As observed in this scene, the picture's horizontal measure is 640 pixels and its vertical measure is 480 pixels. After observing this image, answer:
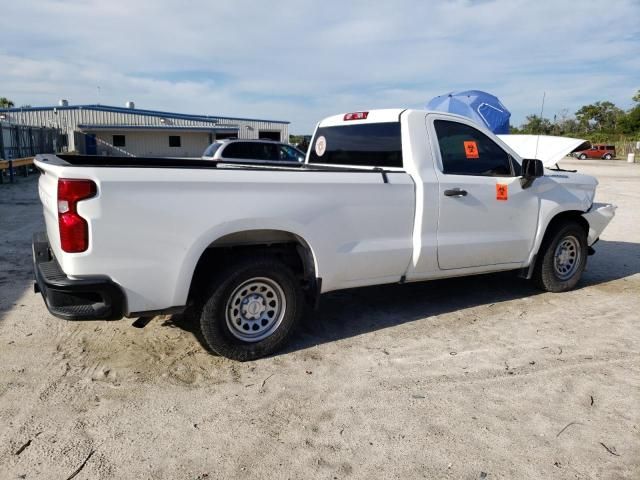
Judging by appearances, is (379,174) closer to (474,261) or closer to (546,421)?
(474,261)

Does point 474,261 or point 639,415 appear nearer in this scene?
point 639,415

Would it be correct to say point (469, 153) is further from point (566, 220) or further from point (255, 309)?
point (255, 309)

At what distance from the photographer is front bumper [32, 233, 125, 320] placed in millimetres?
3111

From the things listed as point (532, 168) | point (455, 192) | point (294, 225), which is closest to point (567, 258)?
point (532, 168)

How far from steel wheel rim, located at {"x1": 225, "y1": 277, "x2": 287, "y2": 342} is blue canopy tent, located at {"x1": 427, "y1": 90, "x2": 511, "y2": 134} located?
7.95 meters

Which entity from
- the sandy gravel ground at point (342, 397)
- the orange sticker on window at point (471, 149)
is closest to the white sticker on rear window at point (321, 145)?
the orange sticker on window at point (471, 149)

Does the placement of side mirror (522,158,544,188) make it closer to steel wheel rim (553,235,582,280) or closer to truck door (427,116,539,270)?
truck door (427,116,539,270)

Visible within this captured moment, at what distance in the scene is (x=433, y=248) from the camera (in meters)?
4.47

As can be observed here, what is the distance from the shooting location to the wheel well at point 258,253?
12.0 feet

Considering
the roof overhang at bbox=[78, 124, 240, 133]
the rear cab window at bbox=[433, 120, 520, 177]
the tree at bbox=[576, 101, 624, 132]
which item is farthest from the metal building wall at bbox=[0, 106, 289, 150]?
the tree at bbox=[576, 101, 624, 132]

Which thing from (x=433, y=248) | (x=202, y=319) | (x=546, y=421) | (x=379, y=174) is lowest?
(x=546, y=421)

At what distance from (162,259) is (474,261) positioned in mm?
2938

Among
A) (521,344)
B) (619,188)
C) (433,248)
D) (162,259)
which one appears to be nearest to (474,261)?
(433,248)

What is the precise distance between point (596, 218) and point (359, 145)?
2971mm
